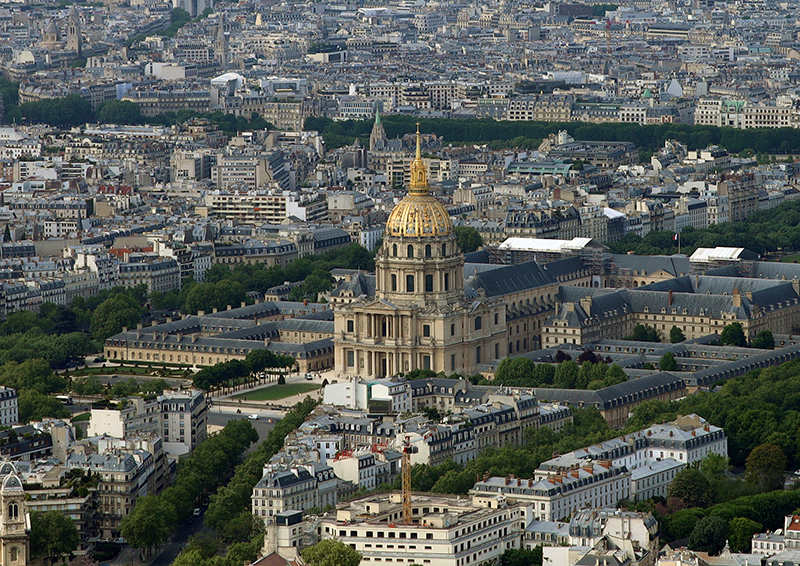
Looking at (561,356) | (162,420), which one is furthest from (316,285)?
(162,420)

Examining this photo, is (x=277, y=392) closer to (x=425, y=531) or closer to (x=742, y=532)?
(x=742, y=532)

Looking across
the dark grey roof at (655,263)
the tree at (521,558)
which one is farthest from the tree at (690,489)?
the dark grey roof at (655,263)

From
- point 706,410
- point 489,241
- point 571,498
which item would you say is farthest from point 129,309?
point 571,498

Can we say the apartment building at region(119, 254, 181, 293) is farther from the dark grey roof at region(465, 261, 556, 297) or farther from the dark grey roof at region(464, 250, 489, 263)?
the dark grey roof at region(465, 261, 556, 297)

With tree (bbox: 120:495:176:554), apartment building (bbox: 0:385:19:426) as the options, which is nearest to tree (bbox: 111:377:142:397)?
apartment building (bbox: 0:385:19:426)

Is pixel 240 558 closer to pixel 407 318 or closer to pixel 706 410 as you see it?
pixel 706 410

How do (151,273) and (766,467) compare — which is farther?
(151,273)
